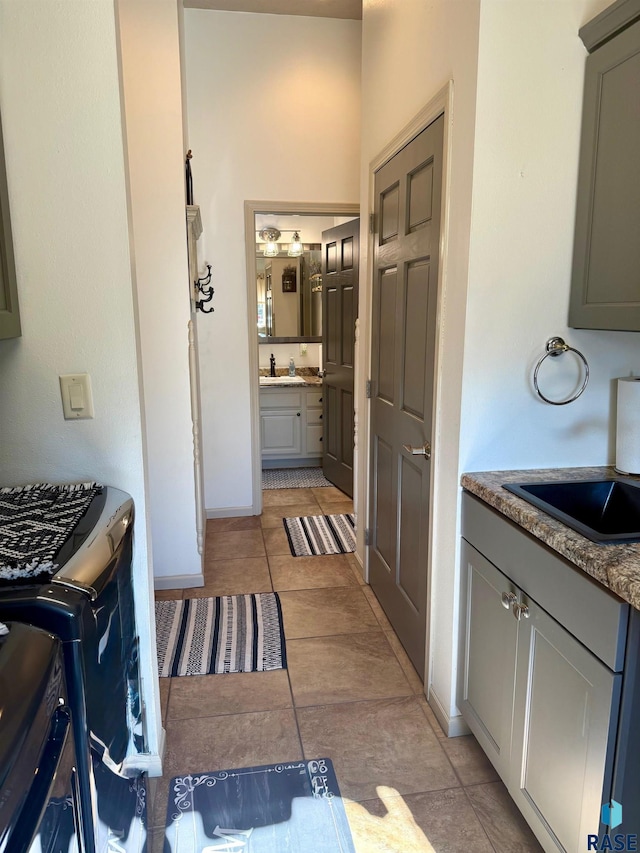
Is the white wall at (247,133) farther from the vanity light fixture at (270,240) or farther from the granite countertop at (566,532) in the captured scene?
the granite countertop at (566,532)

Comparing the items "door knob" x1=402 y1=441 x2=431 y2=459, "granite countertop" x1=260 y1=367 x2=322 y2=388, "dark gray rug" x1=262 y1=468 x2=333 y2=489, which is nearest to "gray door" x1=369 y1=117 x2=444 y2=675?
"door knob" x1=402 y1=441 x2=431 y2=459

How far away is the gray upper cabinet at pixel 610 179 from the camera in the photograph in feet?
4.81

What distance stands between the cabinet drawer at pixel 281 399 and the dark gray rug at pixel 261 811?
3.48 metres

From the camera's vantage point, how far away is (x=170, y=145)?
274 cm

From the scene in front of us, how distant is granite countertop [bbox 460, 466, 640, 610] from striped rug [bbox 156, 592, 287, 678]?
4.04 ft

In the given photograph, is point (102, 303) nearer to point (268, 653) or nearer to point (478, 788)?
point (268, 653)

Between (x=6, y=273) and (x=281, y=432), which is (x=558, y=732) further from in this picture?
(x=281, y=432)

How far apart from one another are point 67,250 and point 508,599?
148 cm

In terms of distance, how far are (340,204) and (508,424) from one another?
258 centimetres


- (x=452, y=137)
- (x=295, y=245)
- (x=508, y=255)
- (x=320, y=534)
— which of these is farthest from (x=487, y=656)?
(x=295, y=245)

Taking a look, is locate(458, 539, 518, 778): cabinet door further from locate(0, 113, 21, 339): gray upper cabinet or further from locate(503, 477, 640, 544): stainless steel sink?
locate(0, 113, 21, 339): gray upper cabinet

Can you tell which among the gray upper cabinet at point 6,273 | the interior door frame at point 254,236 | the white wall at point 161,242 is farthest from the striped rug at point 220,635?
the gray upper cabinet at point 6,273

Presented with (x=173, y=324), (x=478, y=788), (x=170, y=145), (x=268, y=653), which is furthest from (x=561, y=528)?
(x=170, y=145)

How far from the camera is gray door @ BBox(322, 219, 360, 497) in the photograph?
159 inches
